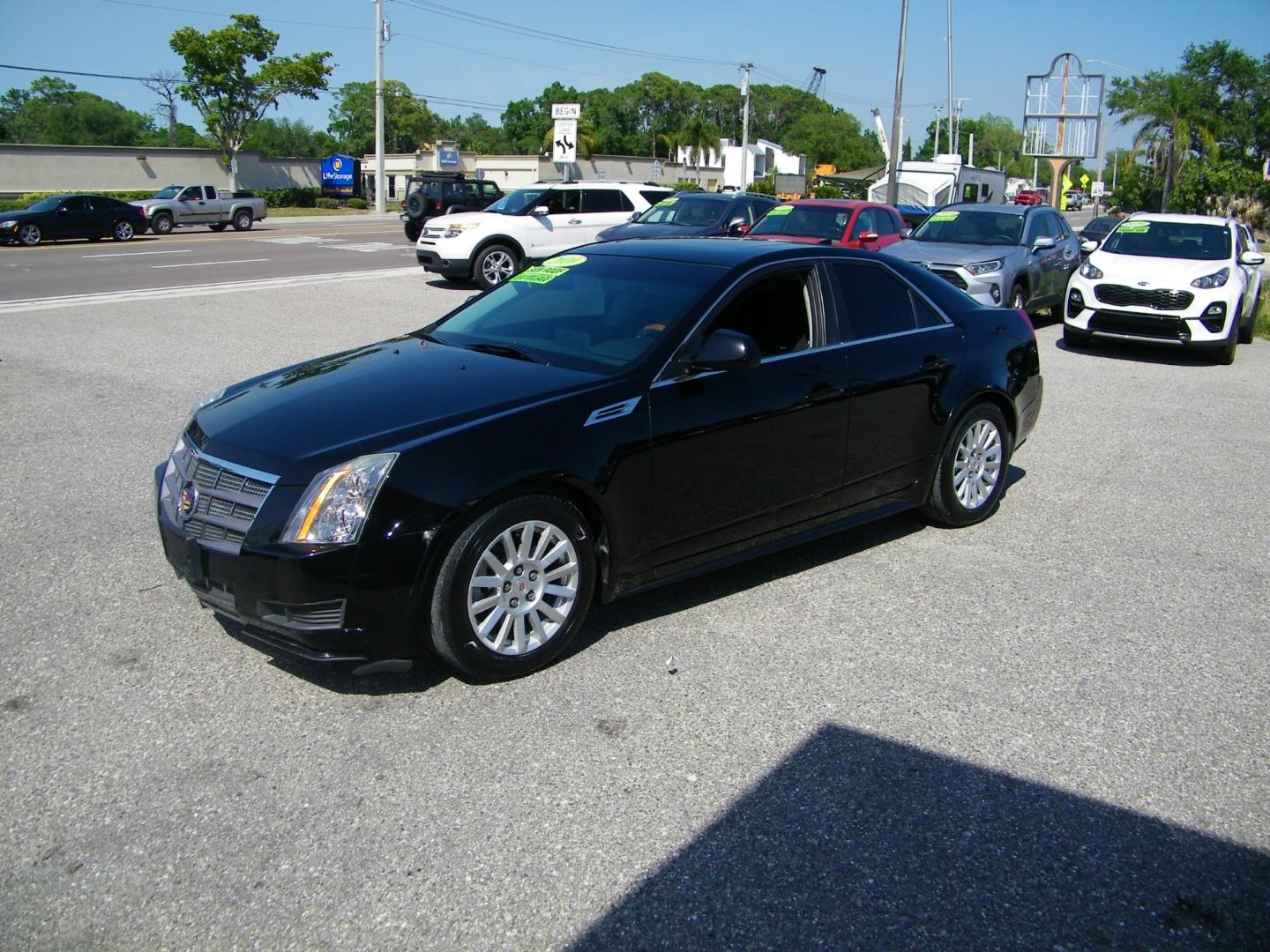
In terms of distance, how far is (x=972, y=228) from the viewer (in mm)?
14820

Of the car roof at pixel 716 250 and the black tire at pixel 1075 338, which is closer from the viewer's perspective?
the car roof at pixel 716 250

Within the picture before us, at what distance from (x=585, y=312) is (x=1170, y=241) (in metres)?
11.4

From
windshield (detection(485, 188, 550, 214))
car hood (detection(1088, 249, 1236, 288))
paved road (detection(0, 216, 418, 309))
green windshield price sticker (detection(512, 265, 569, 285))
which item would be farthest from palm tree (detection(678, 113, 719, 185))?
green windshield price sticker (detection(512, 265, 569, 285))

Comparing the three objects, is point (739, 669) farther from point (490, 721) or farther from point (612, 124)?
point (612, 124)

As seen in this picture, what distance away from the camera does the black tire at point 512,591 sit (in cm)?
394

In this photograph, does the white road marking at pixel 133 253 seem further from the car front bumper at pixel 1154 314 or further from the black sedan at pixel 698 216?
the car front bumper at pixel 1154 314

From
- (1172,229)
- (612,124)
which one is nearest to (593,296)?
(1172,229)

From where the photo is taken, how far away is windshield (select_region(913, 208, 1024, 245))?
14547mm

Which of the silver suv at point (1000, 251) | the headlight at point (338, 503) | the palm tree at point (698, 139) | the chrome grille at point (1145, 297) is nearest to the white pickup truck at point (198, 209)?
the silver suv at point (1000, 251)

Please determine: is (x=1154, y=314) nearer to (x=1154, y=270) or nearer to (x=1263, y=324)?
(x=1154, y=270)

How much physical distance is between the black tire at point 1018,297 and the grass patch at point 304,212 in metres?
42.5

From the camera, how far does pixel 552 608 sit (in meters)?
4.25

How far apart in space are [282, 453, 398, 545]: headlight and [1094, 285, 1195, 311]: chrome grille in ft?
37.1

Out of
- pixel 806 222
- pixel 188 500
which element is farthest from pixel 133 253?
pixel 188 500
